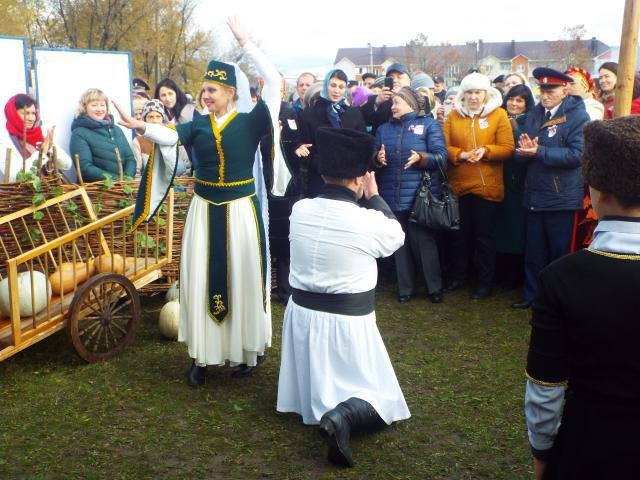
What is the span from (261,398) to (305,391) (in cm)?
62

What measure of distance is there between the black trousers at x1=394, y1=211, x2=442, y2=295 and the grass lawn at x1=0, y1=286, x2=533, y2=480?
0.99 m

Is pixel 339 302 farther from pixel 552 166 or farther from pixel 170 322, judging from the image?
pixel 552 166

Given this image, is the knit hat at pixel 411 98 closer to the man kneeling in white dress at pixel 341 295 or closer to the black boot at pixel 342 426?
the man kneeling in white dress at pixel 341 295

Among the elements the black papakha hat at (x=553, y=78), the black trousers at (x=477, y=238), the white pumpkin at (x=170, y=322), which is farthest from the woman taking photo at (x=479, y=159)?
the white pumpkin at (x=170, y=322)

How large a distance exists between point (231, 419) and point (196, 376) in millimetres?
610

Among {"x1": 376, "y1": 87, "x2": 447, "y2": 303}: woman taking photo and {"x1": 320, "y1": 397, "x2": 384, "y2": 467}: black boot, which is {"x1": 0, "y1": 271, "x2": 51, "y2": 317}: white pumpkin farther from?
{"x1": 376, "y1": 87, "x2": 447, "y2": 303}: woman taking photo

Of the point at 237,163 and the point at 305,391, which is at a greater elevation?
the point at 237,163

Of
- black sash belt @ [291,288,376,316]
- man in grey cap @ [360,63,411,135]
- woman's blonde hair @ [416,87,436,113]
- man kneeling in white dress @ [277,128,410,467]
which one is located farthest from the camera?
woman's blonde hair @ [416,87,436,113]

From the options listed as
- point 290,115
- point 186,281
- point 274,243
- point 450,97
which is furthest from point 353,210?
point 450,97

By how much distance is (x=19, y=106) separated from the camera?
6.64 m

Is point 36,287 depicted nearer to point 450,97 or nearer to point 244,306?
point 244,306

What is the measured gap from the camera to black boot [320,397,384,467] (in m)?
3.77

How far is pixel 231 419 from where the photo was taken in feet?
14.5

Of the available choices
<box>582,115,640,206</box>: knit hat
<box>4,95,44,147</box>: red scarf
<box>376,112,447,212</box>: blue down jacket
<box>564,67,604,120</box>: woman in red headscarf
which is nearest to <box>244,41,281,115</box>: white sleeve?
<box>376,112,447,212</box>: blue down jacket
